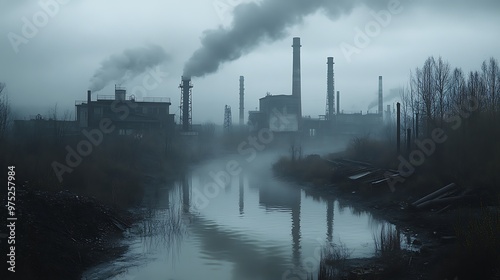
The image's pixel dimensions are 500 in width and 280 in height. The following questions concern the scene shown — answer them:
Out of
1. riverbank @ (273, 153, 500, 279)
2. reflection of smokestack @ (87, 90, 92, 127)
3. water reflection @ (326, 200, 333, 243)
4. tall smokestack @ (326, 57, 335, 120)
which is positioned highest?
tall smokestack @ (326, 57, 335, 120)

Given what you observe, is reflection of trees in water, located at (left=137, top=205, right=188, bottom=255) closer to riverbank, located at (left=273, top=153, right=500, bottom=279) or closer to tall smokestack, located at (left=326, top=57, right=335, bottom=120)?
riverbank, located at (left=273, top=153, right=500, bottom=279)

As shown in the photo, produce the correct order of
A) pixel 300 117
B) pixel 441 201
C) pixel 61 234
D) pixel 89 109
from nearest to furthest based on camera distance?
pixel 61 234
pixel 441 201
pixel 89 109
pixel 300 117

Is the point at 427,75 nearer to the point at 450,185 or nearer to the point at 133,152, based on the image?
the point at 450,185

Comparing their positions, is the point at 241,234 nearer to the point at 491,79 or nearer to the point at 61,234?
the point at 61,234

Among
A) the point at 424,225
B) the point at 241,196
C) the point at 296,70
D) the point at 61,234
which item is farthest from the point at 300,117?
the point at 61,234

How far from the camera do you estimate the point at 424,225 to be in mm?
12734

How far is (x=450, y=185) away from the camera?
49.1 feet

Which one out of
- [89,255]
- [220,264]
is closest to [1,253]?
[89,255]

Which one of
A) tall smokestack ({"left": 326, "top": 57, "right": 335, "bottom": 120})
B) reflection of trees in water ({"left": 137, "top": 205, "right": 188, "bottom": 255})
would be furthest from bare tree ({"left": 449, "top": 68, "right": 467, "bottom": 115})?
Answer: tall smokestack ({"left": 326, "top": 57, "right": 335, "bottom": 120})

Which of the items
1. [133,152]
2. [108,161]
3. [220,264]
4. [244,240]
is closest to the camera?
[220,264]

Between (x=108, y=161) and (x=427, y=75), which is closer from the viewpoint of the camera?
(x=108, y=161)

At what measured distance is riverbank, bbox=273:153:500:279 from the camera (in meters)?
7.15

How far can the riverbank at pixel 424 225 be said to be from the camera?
7148mm

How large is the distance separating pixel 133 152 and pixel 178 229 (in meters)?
18.2
